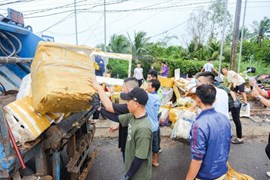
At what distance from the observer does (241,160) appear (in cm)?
382

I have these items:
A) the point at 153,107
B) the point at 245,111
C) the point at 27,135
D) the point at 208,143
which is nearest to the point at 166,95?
the point at 245,111

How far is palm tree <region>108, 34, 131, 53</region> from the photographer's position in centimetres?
1647

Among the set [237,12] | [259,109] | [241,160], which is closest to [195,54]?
[237,12]

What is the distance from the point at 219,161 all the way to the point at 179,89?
438 cm

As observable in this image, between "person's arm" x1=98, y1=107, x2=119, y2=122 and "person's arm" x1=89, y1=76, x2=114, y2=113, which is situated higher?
"person's arm" x1=89, y1=76, x2=114, y2=113

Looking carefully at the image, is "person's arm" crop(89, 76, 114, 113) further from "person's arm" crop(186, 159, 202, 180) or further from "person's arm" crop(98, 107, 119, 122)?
"person's arm" crop(186, 159, 202, 180)

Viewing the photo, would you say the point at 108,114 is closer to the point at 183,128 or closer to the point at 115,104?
the point at 115,104

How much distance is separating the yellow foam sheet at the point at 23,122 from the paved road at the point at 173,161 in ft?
5.86

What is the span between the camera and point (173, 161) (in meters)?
3.75

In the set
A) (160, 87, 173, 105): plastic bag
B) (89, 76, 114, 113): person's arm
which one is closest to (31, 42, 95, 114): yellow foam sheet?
(89, 76, 114, 113): person's arm

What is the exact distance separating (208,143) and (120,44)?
601 inches

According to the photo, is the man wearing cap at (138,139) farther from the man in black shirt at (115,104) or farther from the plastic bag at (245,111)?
the plastic bag at (245,111)

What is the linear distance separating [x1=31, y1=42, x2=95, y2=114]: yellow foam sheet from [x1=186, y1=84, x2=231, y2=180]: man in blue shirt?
0.97 metres

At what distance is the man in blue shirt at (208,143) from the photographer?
179 cm
